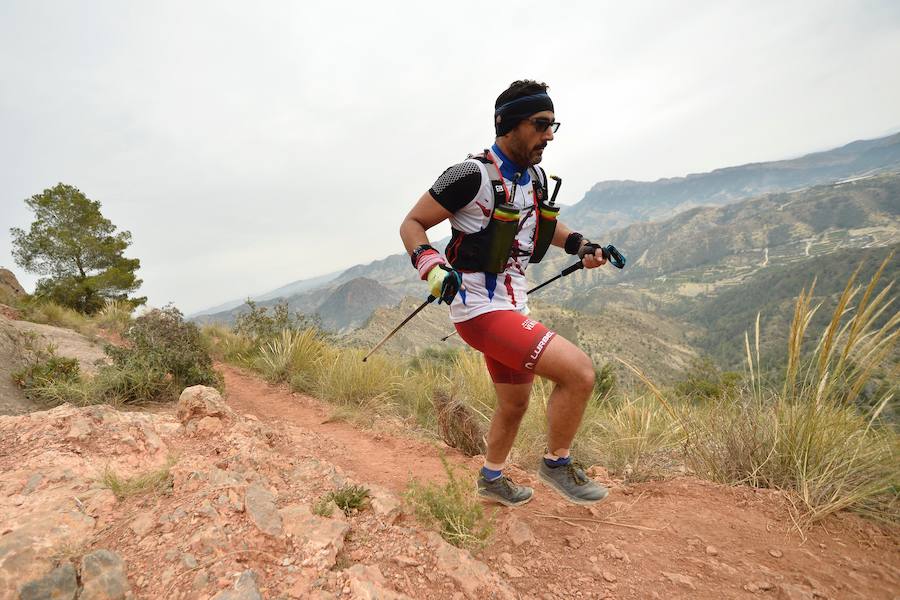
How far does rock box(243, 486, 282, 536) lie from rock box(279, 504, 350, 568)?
1.5 inches

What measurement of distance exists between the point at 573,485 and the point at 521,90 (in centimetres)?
222

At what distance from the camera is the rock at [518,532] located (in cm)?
215

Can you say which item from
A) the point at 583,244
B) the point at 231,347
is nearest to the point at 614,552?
the point at 583,244

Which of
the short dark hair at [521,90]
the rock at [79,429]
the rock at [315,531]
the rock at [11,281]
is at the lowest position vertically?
the rock at [315,531]

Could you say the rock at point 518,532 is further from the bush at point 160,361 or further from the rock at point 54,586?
the bush at point 160,361

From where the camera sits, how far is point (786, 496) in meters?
2.41

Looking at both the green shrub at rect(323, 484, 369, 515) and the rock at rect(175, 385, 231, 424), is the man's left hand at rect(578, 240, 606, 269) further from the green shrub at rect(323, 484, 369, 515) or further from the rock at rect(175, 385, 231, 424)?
the rock at rect(175, 385, 231, 424)

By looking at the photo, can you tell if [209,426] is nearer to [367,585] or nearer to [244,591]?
[244,591]

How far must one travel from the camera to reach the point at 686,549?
2.10m

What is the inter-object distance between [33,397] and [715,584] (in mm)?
5693

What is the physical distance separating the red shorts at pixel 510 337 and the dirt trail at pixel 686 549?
89 centimetres

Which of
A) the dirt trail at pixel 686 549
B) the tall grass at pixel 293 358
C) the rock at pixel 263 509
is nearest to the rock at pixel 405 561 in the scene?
the dirt trail at pixel 686 549

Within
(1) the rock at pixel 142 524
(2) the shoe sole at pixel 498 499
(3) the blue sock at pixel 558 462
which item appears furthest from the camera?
(2) the shoe sole at pixel 498 499

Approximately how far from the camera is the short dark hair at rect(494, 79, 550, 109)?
2.24 metres
